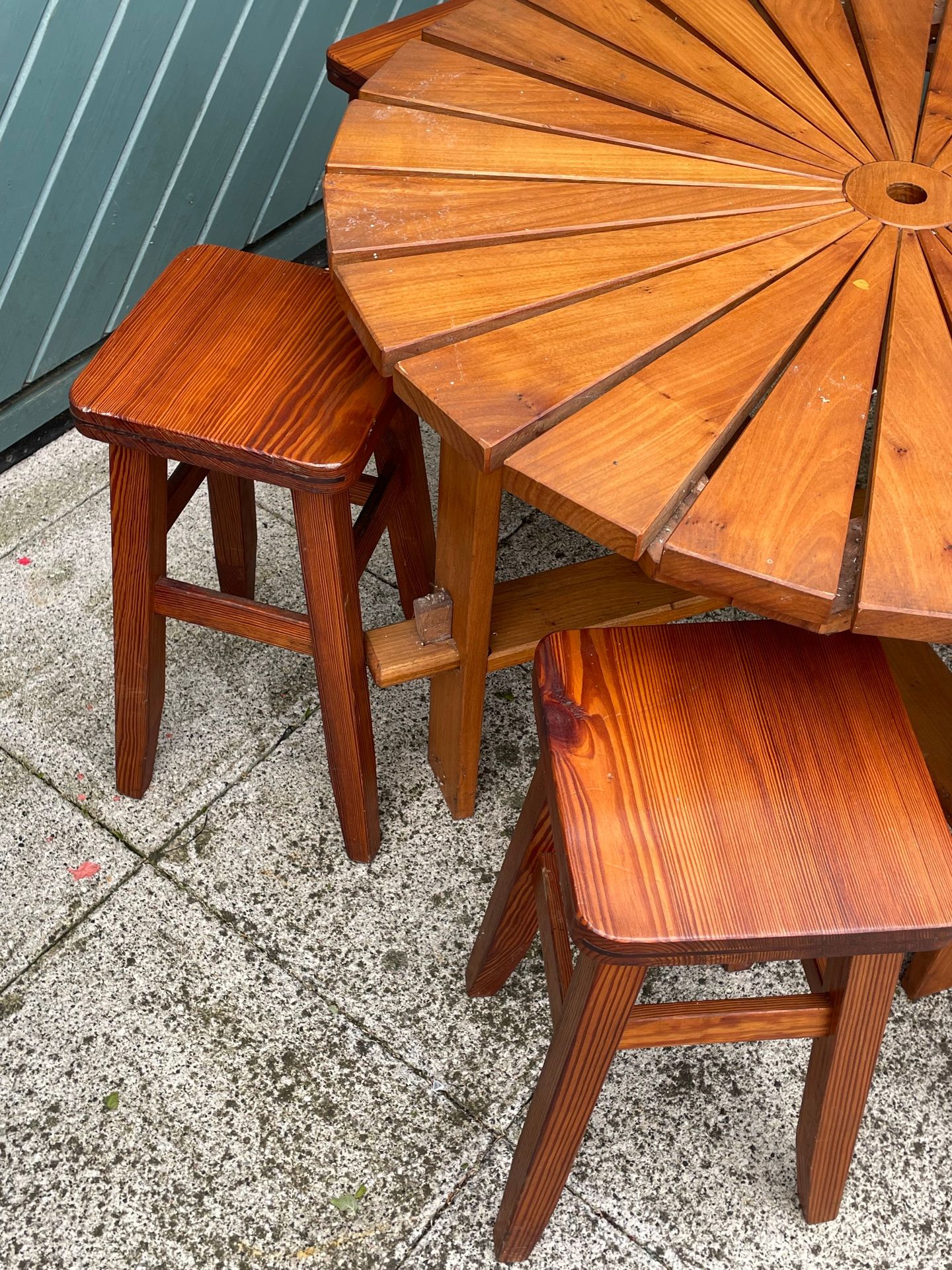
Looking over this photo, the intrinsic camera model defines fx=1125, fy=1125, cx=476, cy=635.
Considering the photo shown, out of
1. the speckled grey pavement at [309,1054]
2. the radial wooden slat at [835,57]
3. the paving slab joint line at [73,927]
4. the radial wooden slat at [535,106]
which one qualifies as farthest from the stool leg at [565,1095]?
the radial wooden slat at [835,57]

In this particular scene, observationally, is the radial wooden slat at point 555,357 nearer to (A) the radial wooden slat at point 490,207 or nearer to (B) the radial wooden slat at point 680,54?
(A) the radial wooden slat at point 490,207

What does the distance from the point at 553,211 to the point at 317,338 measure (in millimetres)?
471

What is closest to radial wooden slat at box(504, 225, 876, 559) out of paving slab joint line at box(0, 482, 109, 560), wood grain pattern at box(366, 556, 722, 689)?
wood grain pattern at box(366, 556, 722, 689)

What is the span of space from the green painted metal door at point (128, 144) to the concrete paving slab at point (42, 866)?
115 cm

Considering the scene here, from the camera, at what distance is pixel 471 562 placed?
1.96m

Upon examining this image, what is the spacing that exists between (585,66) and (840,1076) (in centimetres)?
174

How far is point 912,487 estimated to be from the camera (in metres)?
1.39

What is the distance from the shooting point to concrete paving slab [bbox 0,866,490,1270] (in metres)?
1.78

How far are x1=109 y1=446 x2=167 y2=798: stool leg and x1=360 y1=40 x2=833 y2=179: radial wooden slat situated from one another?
0.78 m

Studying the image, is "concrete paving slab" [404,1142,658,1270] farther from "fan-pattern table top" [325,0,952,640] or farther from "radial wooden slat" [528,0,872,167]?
"radial wooden slat" [528,0,872,167]

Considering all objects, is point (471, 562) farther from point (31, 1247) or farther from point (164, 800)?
point (31, 1247)

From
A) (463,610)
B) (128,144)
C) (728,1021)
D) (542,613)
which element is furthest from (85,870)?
(128,144)

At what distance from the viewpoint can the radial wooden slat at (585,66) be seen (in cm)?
193

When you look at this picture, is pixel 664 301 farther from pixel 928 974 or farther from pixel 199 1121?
pixel 199 1121
